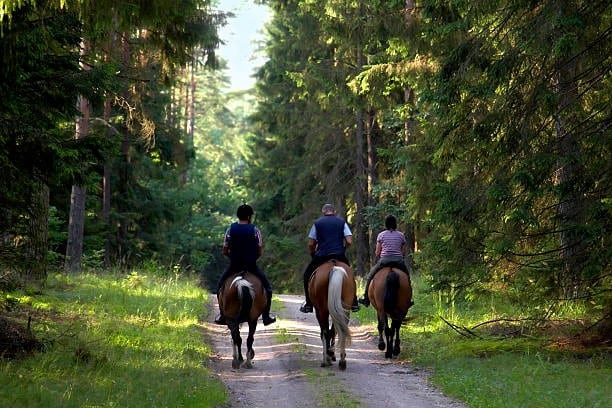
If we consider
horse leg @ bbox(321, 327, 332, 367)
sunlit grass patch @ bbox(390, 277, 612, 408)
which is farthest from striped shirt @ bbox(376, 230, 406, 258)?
horse leg @ bbox(321, 327, 332, 367)

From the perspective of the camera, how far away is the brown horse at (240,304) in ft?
40.2

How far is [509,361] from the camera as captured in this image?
11.6 m

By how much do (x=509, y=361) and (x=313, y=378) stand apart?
3.09m

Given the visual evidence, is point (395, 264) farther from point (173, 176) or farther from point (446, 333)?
point (173, 176)

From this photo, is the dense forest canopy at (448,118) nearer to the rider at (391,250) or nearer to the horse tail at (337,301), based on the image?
the rider at (391,250)

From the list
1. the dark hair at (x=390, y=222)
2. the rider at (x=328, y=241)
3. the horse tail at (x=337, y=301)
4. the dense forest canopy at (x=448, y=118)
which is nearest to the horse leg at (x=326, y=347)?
the horse tail at (x=337, y=301)

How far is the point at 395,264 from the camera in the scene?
1385 centimetres

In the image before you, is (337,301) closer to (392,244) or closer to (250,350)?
(250,350)

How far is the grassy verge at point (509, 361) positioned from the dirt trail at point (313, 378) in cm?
44

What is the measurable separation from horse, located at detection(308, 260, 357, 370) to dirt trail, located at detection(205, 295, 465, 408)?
37cm

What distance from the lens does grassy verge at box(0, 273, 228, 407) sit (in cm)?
822

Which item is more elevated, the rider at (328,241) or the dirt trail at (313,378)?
the rider at (328,241)

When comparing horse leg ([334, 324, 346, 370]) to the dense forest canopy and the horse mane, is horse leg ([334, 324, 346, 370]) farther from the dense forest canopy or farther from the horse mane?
the dense forest canopy

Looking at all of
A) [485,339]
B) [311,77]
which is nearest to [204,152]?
[311,77]
